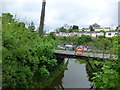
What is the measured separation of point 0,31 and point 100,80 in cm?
356

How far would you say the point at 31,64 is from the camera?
5.65 metres

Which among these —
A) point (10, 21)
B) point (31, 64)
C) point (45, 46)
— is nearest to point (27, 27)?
point (10, 21)

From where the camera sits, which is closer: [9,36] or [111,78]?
[111,78]

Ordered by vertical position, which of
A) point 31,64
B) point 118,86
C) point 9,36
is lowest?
point 31,64

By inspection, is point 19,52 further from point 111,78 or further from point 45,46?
point 111,78

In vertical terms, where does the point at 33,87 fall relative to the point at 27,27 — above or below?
below

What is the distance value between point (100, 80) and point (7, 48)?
358cm

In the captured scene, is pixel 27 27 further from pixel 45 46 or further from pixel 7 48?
pixel 7 48

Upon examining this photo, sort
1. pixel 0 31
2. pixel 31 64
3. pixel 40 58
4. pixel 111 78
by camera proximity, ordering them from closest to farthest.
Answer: pixel 111 78 < pixel 0 31 < pixel 31 64 < pixel 40 58

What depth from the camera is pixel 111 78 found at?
72.8 inches

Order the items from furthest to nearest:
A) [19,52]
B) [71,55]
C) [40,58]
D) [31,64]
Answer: [71,55]
[40,58]
[31,64]
[19,52]

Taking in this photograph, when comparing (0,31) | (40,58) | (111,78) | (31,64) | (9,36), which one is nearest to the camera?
(111,78)

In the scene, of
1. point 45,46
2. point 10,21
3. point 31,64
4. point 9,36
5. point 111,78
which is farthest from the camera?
point 45,46

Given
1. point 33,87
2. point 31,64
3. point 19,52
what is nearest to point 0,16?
point 19,52
